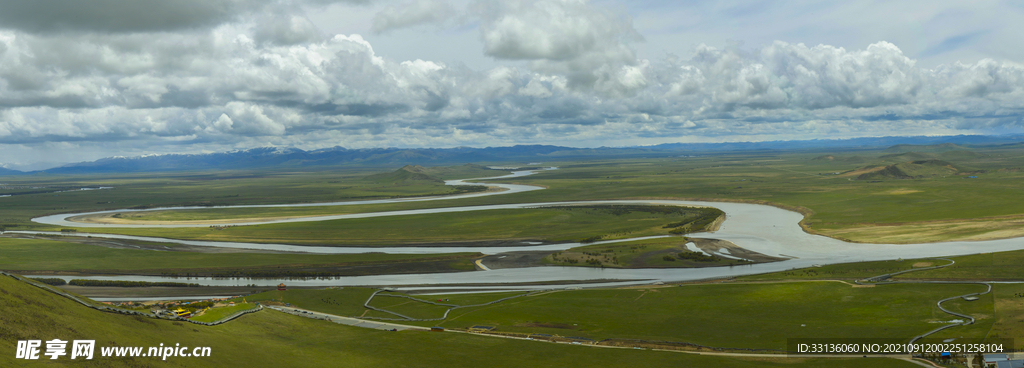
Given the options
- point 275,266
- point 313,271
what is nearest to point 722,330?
point 313,271

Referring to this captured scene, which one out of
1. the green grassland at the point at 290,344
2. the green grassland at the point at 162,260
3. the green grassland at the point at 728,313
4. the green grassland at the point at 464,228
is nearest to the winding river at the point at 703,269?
the green grassland at the point at 162,260

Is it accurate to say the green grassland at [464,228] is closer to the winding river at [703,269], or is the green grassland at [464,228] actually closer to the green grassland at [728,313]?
the winding river at [703,269]

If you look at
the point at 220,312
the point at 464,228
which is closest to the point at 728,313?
the point at 220,312

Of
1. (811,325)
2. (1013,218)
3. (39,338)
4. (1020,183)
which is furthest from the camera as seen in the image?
(1020,183)

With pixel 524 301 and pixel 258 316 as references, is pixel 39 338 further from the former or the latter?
pixel 524 301

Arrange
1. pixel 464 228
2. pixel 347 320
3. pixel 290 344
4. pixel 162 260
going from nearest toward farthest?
pixel 290 344 < pixel 347 320 < pixel 162 260 < pixel 464 228

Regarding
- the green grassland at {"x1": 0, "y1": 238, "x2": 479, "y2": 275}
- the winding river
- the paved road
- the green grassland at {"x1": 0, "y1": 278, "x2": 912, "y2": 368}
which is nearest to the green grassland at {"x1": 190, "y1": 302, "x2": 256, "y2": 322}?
the green grassland at {"x1": 0, "y1": 278, "x2": 912, "y2": 368}

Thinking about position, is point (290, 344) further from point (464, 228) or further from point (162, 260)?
point (464, 228)
